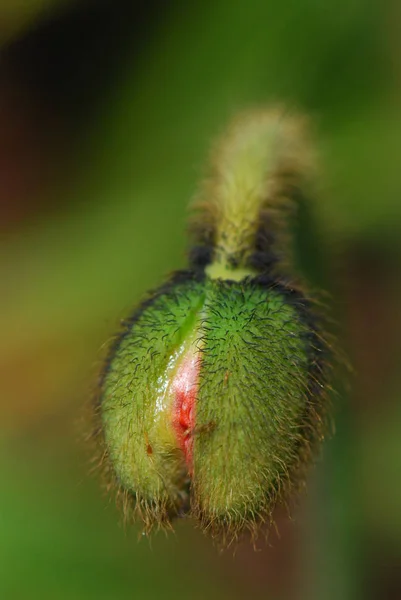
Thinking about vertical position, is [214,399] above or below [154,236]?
below

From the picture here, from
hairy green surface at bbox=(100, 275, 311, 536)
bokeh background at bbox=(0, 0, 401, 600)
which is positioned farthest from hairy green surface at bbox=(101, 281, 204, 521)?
bokeh background at bbox=(0, 0, 401, 600)

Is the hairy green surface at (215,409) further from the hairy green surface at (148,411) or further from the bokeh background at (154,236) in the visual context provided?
the bokeh background at (154,236)

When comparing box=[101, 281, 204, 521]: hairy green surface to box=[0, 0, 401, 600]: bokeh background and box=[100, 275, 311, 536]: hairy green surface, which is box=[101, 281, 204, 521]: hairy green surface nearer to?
box=[100, 275, 311, 536]: hairy green surface

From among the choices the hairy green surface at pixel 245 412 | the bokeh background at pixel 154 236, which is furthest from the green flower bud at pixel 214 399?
the bokeh background at pixel 154 236

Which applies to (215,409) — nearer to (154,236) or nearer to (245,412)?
(245,412)

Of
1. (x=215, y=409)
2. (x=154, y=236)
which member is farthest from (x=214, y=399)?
(x=154, y=236)
